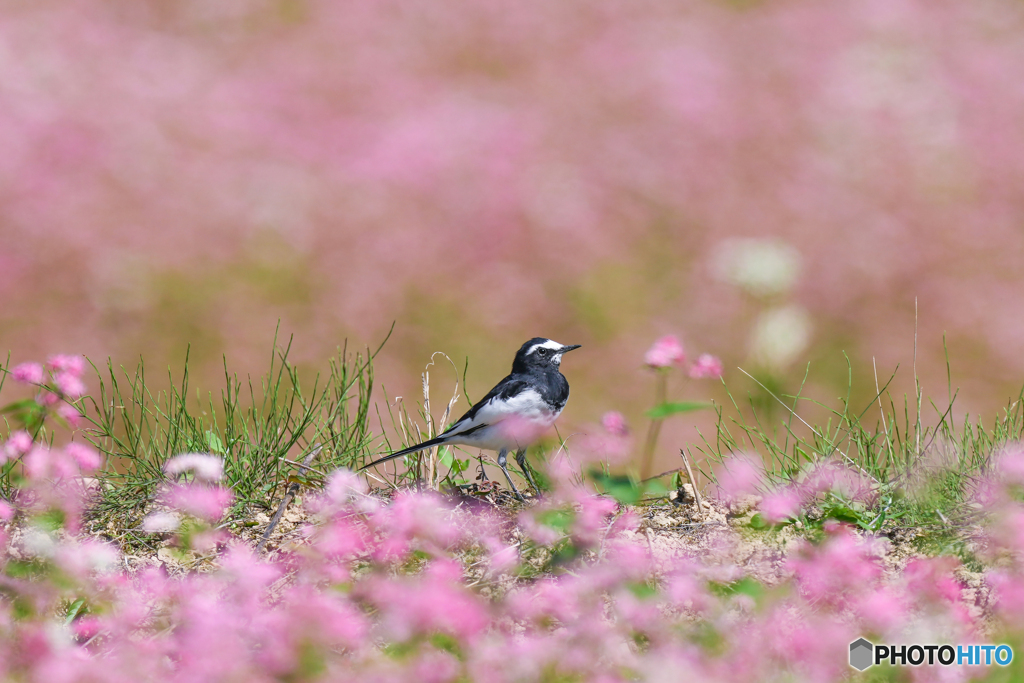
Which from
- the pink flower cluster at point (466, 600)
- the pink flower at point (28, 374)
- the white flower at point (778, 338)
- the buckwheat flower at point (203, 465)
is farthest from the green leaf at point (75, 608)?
the white flower at point (778, 338)

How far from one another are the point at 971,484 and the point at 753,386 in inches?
218

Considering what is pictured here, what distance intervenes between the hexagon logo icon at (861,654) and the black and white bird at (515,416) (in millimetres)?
1620

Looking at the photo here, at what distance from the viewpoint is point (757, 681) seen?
266cm

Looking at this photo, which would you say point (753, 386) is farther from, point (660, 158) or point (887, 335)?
point (660, 158)

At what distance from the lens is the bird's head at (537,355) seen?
4758 mm

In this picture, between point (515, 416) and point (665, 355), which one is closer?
point (665, 355)

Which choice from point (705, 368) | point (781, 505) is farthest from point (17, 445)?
point (781, 505)

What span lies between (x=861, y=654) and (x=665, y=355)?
5.20 ft

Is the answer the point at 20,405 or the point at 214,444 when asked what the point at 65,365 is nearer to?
the point at 20,405

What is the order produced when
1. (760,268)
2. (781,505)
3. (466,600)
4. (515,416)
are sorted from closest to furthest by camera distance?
(466,600), (781,505), (515,416), (760,268)

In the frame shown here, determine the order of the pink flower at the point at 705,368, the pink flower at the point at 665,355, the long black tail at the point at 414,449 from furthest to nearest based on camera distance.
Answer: the pink flower at the point at 705,368
the pink flower at the point at 665,355
the long black tail at the point at 414,449

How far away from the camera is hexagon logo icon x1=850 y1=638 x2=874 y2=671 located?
9.60ft

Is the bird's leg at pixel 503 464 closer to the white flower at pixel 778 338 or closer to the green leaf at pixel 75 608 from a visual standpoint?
the green leaf at pixel 75 608

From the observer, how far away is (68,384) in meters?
4.13
